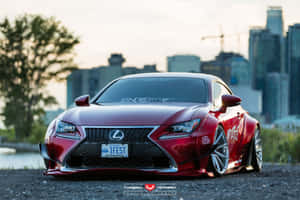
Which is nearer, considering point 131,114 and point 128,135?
point 128,135

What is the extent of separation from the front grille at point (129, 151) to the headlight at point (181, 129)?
0.19 meters

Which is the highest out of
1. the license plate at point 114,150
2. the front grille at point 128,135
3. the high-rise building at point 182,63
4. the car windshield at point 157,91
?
the car windshield at point 157,91

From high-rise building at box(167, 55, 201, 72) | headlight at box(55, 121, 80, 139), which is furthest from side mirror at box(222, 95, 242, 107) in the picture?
high-rise building at box(167, 55, 201, 72)

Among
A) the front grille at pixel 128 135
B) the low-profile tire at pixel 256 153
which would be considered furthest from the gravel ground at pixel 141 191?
the low-profile tire at pixel 256 153

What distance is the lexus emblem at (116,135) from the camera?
7625 millimetres

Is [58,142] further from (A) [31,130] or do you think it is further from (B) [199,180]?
(A) [31,130]

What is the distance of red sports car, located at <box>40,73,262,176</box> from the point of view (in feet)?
25.0

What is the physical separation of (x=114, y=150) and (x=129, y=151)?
0.57 ft

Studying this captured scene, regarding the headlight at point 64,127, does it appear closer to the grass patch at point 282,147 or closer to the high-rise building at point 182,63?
the grass patch at point 282,147

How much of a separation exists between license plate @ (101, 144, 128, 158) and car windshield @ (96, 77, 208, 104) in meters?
1.16

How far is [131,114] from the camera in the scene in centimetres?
783

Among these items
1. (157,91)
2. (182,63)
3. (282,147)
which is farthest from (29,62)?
(182,63)

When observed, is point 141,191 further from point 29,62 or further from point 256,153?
point 29,62

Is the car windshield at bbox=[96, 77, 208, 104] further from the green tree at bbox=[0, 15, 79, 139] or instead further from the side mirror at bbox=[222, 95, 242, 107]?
the green tree at bbox=[0, 15, 79, 139]
